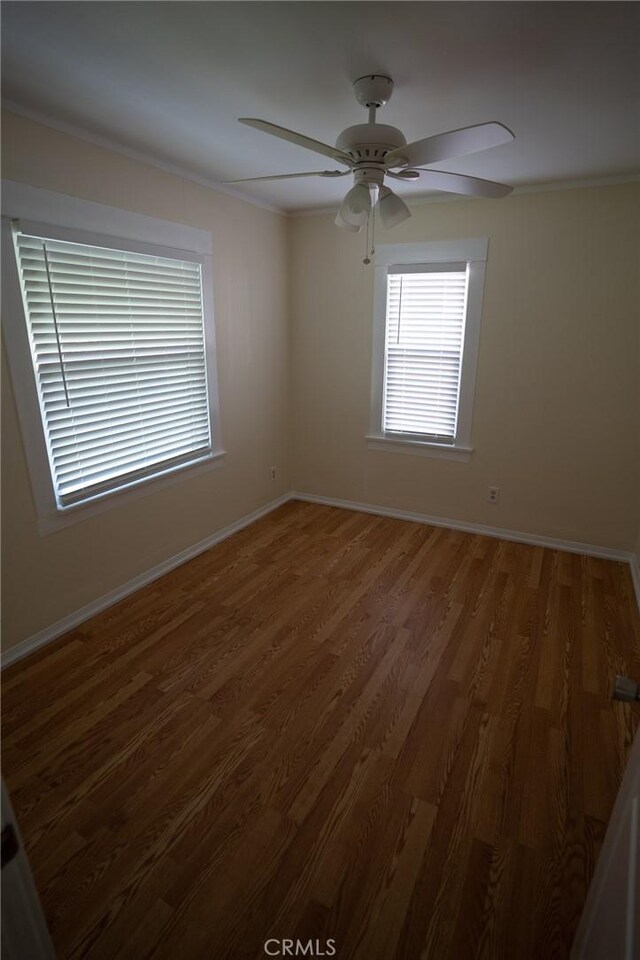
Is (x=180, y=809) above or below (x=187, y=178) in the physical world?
below

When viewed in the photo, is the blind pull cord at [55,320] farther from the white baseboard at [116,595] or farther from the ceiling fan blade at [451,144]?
the ceiling fan blade at [451,144]

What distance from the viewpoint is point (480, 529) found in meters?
3.82

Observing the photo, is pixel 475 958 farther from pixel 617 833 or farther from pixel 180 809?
pixel 180 809

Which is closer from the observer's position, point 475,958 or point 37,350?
point 475,958

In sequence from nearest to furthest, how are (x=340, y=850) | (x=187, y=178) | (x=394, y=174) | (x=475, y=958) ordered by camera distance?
(x=475, y=958) → (x=340, y=850) → (x=394, y=174) → (x=187, y=178)

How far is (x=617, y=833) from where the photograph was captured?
3.27 ft

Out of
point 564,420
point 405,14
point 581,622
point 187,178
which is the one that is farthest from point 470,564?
point 187,178

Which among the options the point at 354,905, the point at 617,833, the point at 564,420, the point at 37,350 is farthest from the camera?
the point at 564,420

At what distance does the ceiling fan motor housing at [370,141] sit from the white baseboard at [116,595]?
8.50ft

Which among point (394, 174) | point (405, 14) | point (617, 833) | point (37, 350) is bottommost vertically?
point (617, 833)

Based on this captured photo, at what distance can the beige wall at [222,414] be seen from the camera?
221cm

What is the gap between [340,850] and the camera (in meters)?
1.52

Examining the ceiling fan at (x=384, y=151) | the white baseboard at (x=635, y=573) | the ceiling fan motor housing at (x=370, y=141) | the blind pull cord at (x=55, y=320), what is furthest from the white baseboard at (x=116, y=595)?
the white baseboard at (x=635, y=573)

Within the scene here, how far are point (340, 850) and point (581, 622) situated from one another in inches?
75.2
